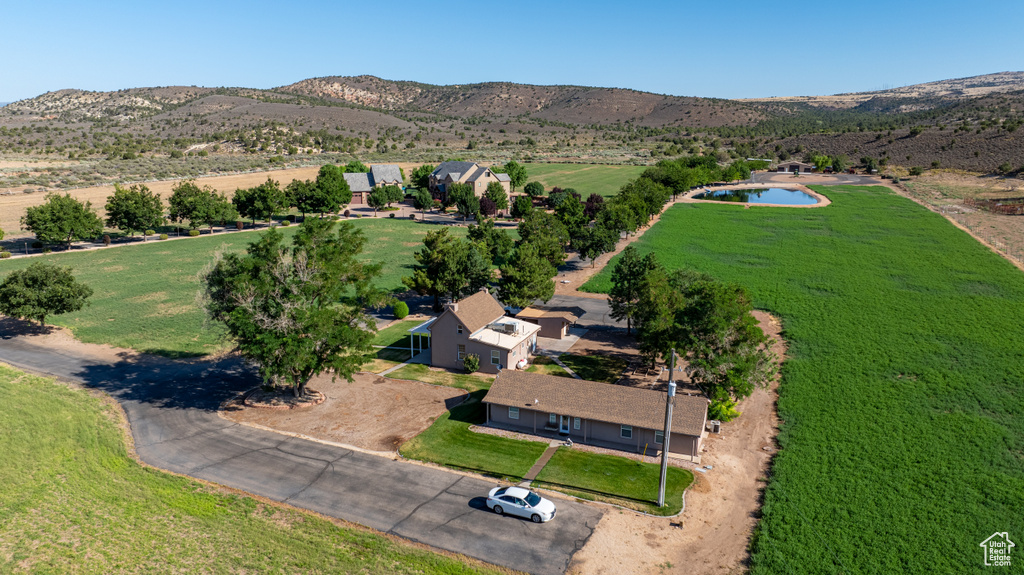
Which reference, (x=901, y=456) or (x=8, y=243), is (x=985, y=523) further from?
(x=8, y=243)

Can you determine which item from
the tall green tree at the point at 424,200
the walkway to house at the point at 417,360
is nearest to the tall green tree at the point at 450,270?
the walkway to house at the point at 417,360

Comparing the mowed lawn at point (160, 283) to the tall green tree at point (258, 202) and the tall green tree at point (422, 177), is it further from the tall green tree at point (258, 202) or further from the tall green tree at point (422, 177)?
the tall green tree at point (422, 177)

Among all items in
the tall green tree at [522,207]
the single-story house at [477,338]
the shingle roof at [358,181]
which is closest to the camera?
the single-story house at [477,338]

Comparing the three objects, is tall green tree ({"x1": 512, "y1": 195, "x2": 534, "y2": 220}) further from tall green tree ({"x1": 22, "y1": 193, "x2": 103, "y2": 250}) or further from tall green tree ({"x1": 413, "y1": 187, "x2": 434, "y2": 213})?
tall green tree ({"x1": 22, "y1": 193, "x2": 103, "y2": 250})

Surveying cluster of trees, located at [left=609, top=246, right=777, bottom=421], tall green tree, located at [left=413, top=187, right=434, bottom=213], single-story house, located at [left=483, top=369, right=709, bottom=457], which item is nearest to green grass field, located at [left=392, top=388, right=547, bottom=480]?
single-story house, located at [left=483, top=369, right=709, bottom=457]

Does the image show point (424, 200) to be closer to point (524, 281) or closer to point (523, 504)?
point (524, 281)

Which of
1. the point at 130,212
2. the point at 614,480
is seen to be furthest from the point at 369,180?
the point at 614,480
